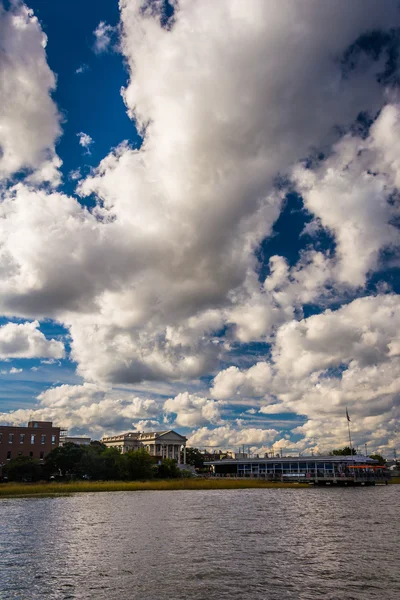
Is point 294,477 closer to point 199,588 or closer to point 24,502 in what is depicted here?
point 24,502

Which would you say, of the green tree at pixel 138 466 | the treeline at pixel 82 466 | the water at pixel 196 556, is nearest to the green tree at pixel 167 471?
the treeline at pixel 82 466

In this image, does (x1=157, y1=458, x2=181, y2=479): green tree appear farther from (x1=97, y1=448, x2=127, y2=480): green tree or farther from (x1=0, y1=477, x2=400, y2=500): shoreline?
(x1=0, y1=477, x2=400, y2=500): shoreline

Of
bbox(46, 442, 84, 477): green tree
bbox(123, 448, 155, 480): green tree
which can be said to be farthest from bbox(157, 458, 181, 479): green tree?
bbox(46, 442, 84, 477): green tree

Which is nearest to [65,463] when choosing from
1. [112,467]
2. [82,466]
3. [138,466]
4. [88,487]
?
[82,466]

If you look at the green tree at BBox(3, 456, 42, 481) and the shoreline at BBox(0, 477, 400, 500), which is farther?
the green tree at BBox(3, 456, 42, 481)

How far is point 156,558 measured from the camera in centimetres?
3788

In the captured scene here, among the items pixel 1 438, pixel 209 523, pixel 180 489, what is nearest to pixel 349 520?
pixel 209 523

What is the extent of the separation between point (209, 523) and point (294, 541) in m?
14.5

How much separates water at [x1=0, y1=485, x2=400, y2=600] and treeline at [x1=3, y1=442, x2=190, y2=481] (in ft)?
277

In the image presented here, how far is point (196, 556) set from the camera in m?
38.7

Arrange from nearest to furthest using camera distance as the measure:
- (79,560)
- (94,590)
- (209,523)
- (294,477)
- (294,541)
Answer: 1. (94,590)
2. (79,560)
3. (294,541)
4. (209,523)
5. (294,477)

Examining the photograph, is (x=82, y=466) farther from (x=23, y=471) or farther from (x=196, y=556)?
(x=196, y=556)

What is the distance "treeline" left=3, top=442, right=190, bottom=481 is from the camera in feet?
484

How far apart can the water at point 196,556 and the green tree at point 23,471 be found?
8291cm
